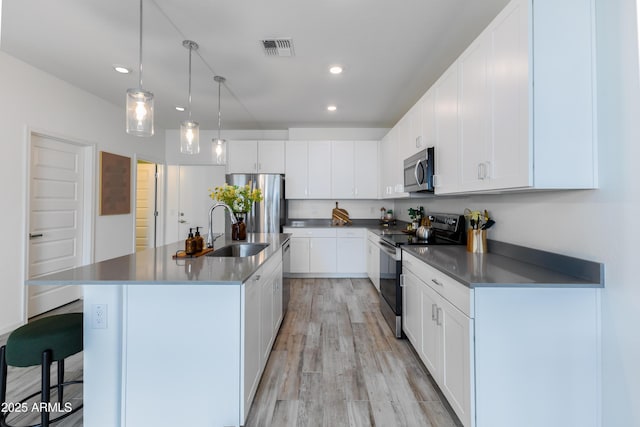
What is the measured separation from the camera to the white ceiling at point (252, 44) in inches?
87.6

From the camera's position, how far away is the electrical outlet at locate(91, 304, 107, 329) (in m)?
1.57

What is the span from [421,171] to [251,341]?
81.0 inches

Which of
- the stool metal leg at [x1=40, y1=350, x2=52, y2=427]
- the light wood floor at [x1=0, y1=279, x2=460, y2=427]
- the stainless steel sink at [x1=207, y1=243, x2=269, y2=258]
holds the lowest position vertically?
the light wood floor at [x1=0, y1=279, x2=460, y2=427]

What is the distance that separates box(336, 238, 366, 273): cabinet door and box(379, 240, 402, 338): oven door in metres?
1.68

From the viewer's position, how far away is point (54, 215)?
11.6ft

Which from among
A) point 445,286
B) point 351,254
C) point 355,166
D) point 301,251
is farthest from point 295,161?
point 445,286

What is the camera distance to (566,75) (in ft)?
4.82

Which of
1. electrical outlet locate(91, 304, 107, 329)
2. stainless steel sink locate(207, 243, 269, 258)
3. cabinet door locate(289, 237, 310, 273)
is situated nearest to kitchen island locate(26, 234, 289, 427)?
electrical outlet locate(91, 304, 107, 329)

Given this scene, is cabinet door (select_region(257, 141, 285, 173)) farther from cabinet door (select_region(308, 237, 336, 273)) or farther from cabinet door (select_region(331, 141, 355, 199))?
cabinet door (select_region(308, 237, 336, 273))

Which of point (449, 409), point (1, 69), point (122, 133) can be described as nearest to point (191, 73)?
point (1, 69)

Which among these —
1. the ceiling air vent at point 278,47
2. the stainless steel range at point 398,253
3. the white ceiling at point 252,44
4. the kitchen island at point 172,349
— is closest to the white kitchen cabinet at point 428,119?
the white ceiling at point 252,44

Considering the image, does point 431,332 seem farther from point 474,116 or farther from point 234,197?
point 234,197

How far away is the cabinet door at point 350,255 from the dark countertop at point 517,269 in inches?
108

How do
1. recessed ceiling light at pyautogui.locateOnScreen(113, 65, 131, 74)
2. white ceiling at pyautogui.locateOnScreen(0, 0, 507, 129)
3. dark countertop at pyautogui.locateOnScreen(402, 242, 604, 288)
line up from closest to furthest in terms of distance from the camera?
dark countertop at pyautogui.locateOnScreen(402, 242, 604, 288), white ceiling at pyautogui.locateOnScreen(0, 0, 507, 129), recessed ceiling light at pyautogui.locateOnScreen(113, 65, 131, 74)
